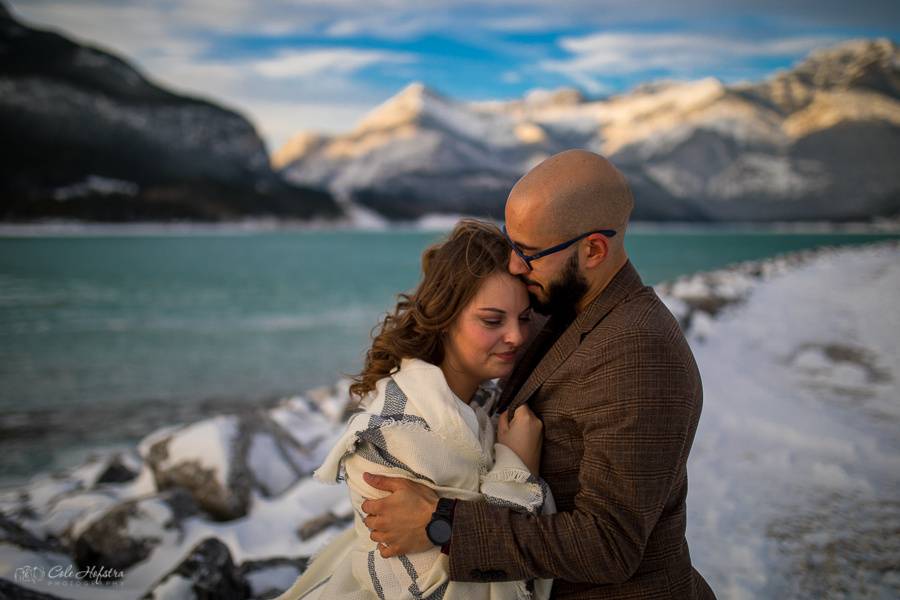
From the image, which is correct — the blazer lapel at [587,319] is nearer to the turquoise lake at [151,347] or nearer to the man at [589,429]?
the man at [589,429]

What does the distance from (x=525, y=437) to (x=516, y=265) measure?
0.60 meters

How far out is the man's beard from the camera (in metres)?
2.18

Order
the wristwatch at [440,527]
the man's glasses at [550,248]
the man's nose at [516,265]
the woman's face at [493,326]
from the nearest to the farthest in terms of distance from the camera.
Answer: the wristwatch at [440,527], the man's glasses at [550,248], the man's nose at [516,265], the woman's face at [493,326]

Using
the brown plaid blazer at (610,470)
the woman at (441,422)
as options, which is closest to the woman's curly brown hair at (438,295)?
the woman at (441,422)

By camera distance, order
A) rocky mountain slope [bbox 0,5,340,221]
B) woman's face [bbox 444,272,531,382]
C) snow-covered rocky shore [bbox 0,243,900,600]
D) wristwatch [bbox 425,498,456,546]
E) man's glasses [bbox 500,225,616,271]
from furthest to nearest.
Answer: rocky mountain slope [bbox 0,5,340,221], snow-covered rocky shore [bbox 0,243,900,600], woman's face [bbox 444,272,531,382], man's glasses [bbox 500,225,616,271], wristwatch [bbox 425,498,456,546]

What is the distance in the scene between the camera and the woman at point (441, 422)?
80.6 inches

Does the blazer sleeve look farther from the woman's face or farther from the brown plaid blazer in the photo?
the woman's face

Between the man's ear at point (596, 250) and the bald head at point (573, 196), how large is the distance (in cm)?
4

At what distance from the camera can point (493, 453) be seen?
2.21 m

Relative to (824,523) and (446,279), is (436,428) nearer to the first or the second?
(446,279)

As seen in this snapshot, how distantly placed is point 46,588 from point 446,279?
10.3ft

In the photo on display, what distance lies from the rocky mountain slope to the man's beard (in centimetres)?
12214

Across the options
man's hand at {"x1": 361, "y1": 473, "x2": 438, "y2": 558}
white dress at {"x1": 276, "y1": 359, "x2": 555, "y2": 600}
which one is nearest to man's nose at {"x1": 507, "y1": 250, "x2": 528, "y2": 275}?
white dress at {"x1": 276, "y1": 359, "x2": 555, "y2": 600}

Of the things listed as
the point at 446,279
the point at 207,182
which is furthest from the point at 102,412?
the point at 207,182
